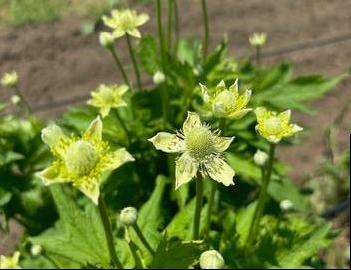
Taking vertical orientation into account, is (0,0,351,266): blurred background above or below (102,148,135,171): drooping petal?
below

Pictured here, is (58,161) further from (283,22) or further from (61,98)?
(283,22)

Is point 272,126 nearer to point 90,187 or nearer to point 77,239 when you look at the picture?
point 90,187

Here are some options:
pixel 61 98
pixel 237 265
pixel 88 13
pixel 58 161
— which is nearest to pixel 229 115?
pixel 58 161

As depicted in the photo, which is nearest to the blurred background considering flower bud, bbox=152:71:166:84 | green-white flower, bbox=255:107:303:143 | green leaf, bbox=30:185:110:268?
flower bud, bbox=152:71:166:84

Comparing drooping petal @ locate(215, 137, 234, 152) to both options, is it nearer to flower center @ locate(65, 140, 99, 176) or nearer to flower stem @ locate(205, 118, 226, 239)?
flower stem @ locate(205, 118, 226, 239)

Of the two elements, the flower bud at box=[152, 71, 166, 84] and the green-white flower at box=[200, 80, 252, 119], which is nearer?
the green-white flower at box=[200, 80, 252, 119]

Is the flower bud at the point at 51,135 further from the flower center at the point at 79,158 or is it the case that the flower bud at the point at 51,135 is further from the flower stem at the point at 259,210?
the flower stem at the point at 259,210

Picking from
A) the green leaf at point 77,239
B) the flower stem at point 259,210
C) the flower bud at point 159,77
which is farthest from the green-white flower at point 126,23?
the flower stem at point 259,210

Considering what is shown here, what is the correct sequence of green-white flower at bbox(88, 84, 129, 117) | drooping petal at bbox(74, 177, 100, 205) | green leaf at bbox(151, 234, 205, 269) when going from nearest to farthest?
drooping petal at bbox(74, 177, 100, 205), green leaf at bbox(151, 234, 205, 269), green-white flower at bbox(88, 84, 129, 117)
